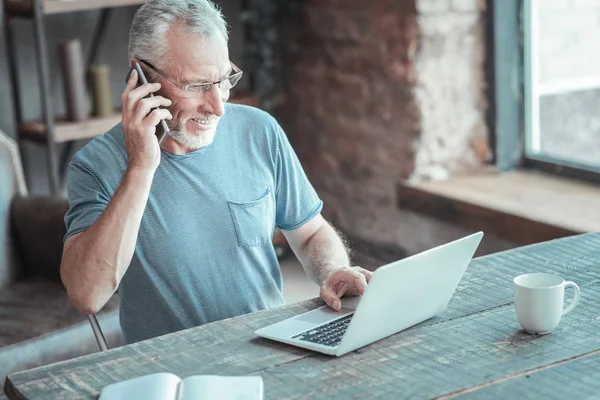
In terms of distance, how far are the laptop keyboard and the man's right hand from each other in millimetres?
497

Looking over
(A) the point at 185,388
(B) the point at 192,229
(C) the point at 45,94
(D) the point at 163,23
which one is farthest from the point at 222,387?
(C) the point at 45,94

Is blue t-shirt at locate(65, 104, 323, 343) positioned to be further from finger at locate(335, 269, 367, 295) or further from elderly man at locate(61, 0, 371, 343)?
finger at locate(335, 269, 367, 295)

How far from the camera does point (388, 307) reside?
5.32 ft

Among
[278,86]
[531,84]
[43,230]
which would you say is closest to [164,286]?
[43,230]

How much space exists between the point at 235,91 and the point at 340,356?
9.42 feet

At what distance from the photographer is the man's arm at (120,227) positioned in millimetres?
1876

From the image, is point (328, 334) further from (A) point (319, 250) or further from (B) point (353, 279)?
(A) point (319, 250)

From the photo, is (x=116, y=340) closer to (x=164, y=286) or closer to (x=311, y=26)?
(x=164, y=286)

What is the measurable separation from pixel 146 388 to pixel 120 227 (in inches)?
19.5

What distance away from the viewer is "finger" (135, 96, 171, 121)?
6.30 ft

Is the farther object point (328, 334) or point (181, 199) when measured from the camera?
point (181, 199)

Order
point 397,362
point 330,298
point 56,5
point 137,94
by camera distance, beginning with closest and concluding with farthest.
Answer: point 397,362, point 330,298, point 137,94, point 56,5

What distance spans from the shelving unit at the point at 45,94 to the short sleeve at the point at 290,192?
1.71 meters

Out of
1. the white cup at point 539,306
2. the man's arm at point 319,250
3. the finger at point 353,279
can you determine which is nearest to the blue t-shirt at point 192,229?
the man's arm at point 319,250
